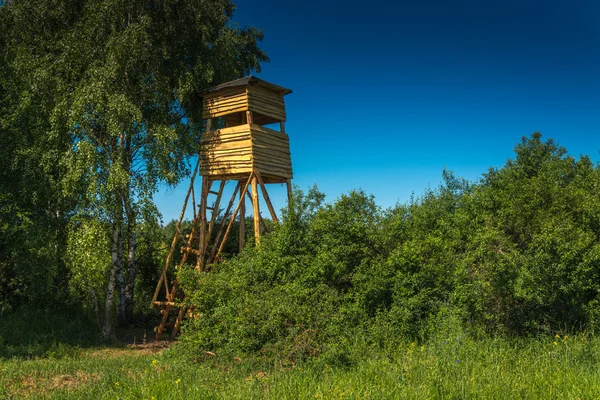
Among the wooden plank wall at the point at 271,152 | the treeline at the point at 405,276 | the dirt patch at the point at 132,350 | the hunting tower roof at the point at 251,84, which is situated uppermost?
the hunting tower roof at the point at 251,84

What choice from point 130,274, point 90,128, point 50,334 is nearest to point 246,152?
point 90,128

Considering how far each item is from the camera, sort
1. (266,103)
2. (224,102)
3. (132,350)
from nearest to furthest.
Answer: (132,350)
(224,102)
(266,103)

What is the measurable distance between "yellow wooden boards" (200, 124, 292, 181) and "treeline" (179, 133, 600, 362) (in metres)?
2.83

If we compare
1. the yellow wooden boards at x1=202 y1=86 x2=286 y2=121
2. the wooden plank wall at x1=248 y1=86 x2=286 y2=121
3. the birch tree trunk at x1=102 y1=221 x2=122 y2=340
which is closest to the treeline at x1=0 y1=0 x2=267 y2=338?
the birch tree trunk at x1=102 y1=221 x2=122 y2=340

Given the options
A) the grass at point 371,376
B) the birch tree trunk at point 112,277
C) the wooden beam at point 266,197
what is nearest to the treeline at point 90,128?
the birch tree trunk at point 112,277

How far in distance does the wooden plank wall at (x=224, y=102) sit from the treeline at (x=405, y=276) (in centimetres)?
475

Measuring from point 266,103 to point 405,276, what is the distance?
9.08 meters

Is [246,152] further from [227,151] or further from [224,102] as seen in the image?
[224,102]

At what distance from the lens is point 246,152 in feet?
59.3

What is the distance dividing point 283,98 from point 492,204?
9088 millimetres

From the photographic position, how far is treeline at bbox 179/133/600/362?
11633mm

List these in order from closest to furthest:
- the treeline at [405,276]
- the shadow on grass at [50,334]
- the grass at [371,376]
A: the grass at [371,376] < the treeline at [405,276] < the shadow on grass at [50,334]

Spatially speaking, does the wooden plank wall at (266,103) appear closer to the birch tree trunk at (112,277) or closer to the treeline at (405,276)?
the treeline at (405,276)

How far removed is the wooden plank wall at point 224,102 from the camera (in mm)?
18750
